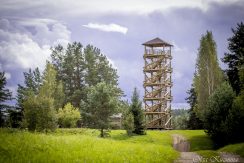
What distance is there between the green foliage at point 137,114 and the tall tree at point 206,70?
10071 mm

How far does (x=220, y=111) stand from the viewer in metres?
33.7

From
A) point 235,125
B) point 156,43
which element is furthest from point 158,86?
point 235,125

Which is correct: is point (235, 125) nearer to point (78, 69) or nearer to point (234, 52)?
point (234, 52)

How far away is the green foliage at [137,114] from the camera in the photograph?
43.9m

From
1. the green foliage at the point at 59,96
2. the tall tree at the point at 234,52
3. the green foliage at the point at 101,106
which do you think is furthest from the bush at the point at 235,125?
the green foliage at the point at 59,96

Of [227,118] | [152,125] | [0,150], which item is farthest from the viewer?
[152,125]

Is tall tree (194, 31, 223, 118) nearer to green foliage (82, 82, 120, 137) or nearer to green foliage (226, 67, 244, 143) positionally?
green foliage (82, 82, 120, 137)

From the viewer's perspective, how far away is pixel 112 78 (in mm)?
81875

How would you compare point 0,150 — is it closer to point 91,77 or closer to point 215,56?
point 215,56

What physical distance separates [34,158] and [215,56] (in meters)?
42.1

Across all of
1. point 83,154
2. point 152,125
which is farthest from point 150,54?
point 83,154

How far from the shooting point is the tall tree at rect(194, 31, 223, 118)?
160 feet

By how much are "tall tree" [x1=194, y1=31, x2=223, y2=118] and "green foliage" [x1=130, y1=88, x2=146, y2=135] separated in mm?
10071

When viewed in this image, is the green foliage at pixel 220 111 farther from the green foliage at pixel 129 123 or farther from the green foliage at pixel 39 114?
the green foliage at pixel 39 114
